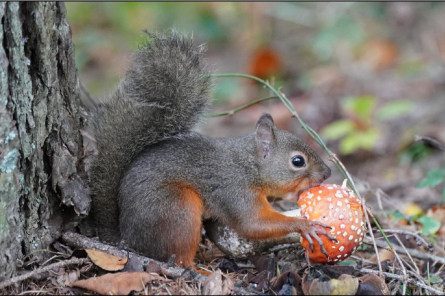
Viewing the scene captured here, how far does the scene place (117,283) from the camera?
1990 millimetres

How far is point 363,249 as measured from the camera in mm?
2750

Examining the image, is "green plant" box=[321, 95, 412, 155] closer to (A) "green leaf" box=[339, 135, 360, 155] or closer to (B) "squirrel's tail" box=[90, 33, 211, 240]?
(A) "green leaf" box=[339, 135, 360, 155]

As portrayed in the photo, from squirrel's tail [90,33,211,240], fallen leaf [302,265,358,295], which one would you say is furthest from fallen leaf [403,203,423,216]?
squirrel's tail [90,33,211,240]

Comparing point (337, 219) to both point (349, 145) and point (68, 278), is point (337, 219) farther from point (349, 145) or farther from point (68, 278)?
point (349, 145)

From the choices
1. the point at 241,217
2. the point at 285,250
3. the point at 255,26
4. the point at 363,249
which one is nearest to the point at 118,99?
the point at 241,217

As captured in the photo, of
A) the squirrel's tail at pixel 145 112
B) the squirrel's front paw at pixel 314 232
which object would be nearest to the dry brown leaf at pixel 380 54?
the squirrel's tail at pixel 145 112

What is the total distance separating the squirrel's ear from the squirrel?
2.4 inches

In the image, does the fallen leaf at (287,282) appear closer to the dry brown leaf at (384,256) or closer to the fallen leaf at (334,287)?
the fallen leaf at (334,287)

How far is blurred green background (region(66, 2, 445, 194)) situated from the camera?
495 centimetres

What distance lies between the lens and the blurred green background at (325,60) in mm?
4953

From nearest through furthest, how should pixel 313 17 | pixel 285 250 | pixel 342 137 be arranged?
pixel 285 250
pixel 342 137
pixel 313 17

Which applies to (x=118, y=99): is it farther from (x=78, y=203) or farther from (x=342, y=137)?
(x=342, y=137)

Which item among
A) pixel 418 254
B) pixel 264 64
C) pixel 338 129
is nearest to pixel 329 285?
pixel 418 254

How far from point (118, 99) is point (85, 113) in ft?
0.63
